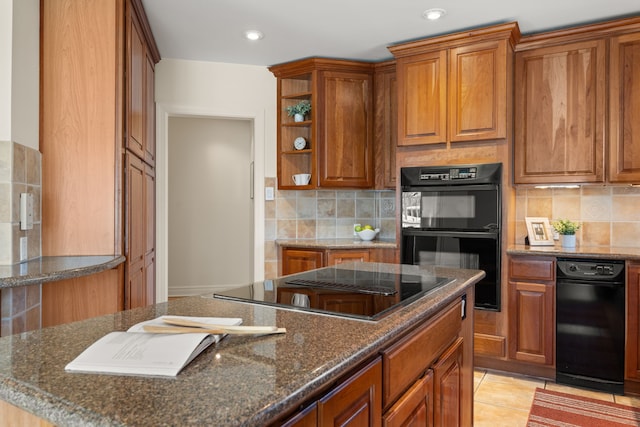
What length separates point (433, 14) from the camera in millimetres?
2920

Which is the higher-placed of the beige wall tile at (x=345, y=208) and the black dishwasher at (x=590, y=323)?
the beige wall tile at (x=345, y=208)

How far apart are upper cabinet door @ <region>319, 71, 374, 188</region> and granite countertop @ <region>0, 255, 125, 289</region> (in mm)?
1959

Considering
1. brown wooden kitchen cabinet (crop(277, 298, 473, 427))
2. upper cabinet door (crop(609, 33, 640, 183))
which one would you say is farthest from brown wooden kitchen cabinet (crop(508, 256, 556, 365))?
brown wooden kitchen cabinet (crop(277, 298, 473, 427))

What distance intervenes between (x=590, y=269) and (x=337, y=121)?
217cm

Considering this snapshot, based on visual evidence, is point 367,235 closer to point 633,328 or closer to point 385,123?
point 385,123

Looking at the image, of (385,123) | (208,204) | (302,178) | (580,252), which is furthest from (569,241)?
(208,204)

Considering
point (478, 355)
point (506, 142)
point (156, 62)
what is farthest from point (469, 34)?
point (156, 62)

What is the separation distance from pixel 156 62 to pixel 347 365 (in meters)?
3.63

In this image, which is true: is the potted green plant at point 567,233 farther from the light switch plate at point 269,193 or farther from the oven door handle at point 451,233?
the light switch plate at point 269,193

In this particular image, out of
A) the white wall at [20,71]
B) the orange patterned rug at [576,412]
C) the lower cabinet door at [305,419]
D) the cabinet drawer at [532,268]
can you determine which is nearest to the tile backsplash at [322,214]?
the cabinet drawer at [532,268]

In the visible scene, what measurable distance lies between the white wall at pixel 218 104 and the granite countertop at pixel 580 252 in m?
2.15

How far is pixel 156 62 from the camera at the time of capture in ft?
12.4

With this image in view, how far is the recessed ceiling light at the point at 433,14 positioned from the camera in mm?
Answer: 2884

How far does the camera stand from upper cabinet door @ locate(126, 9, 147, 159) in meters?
2.61
